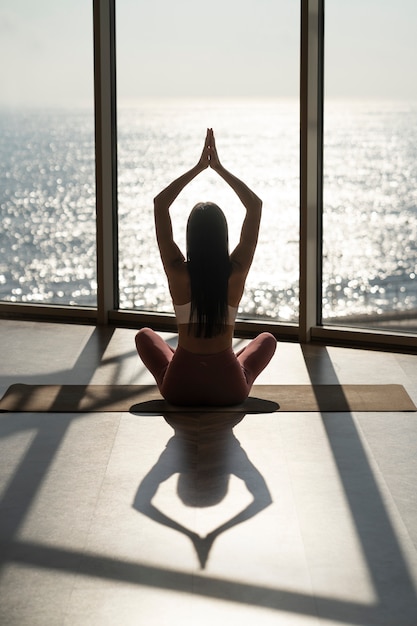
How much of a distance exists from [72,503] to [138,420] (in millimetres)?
932

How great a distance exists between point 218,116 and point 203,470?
2859 millimetres

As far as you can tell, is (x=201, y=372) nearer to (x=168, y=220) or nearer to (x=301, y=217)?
(x=168, y=220)

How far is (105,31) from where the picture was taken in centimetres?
583

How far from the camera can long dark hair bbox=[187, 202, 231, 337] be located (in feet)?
12.7

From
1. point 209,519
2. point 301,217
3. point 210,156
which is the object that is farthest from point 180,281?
point 301,217

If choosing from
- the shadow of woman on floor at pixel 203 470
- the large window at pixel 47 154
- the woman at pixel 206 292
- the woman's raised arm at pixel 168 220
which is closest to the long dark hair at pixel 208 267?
the woman at pixel 206 292

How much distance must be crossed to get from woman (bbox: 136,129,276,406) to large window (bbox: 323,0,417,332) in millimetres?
1488

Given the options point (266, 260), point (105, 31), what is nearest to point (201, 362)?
point (266, 260)

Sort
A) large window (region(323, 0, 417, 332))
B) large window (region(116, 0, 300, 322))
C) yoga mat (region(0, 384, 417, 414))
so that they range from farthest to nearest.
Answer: large window (region(116, 0, 300, 322)) < large window (region(323, 0, 417, 332)) < yoga mat (region(0, 384, 417, 414))

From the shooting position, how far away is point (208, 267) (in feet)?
12.9

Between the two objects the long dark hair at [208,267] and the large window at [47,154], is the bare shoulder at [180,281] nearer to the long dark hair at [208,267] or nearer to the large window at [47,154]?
the long dark hair at [208,267]

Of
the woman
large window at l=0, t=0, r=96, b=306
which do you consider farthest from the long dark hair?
large window at l=0, t=0, r=96, b=306

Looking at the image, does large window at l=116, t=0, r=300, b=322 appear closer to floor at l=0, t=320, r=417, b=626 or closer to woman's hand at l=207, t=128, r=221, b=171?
woman's hand at l=207, t=128, r=221, b=171

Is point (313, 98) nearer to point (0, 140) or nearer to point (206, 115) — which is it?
point (206, 115)
